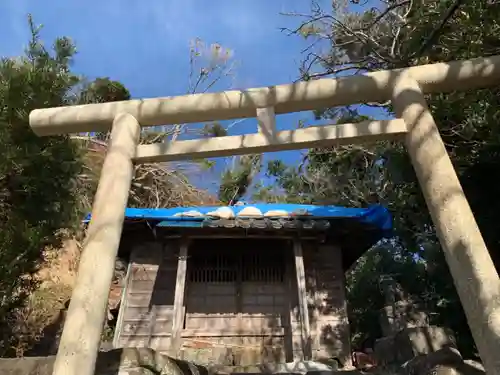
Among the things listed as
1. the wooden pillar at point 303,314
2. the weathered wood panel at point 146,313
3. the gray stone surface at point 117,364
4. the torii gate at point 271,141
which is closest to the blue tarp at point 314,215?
the wooden pillar at point 303,314

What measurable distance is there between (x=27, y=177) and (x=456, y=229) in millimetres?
5152

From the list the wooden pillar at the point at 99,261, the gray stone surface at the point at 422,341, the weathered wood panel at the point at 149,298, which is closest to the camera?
the wooden pillar at the point at 99,261

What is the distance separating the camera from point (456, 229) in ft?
11.1

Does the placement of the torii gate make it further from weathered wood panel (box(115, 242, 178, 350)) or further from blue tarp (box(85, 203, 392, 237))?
Answer: weathered wood panel (box(115, 242, 178, 350))

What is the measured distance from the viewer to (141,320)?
9453 mm

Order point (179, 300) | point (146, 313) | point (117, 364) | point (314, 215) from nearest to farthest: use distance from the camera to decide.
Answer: point (117, 364)
point (179, 300)
point (314, 215)
point (146, 313)

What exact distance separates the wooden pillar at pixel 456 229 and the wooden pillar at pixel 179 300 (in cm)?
610

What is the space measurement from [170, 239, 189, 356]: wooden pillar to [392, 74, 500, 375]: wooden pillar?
6.10 meters

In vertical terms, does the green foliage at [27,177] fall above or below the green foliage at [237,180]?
below

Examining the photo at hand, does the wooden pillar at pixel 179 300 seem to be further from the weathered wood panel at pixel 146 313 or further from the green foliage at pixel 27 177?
the green foliage at pixel 27 177

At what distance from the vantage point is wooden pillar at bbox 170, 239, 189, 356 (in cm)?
837

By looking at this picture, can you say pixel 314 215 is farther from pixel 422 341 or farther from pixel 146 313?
pixel 146 313

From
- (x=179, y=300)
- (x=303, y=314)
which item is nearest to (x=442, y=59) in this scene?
(x=303, y=314)

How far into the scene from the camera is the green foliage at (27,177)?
5387mm
